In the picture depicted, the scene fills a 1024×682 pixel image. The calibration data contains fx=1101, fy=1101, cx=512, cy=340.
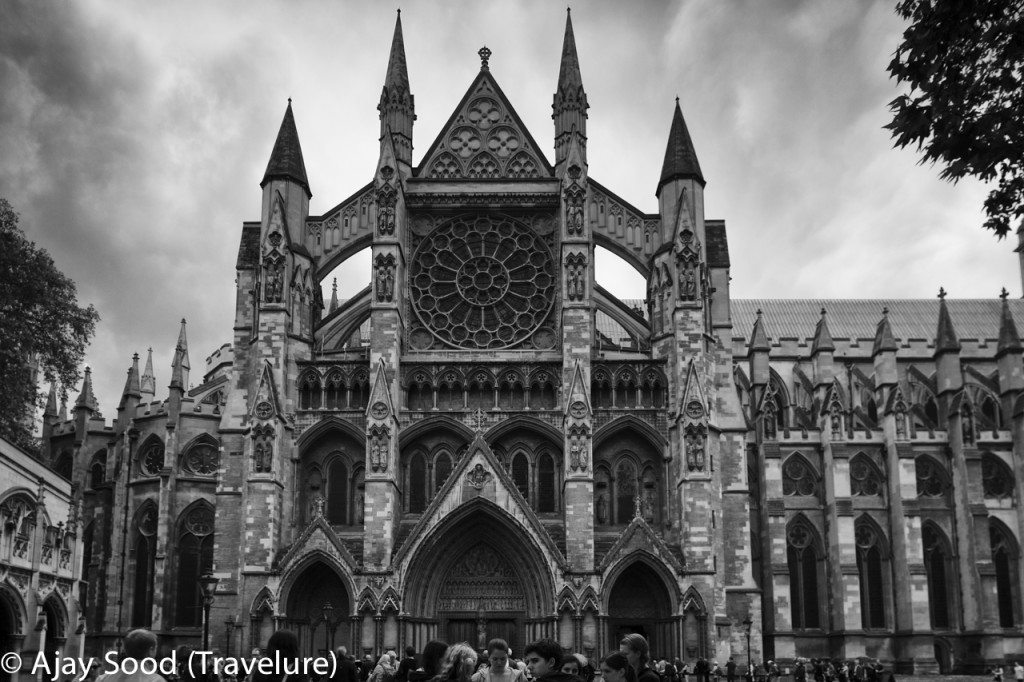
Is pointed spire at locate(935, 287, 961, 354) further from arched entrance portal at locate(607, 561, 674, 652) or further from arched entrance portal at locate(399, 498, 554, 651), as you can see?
arched entrance portal at locate(399, 498, 554, 651)

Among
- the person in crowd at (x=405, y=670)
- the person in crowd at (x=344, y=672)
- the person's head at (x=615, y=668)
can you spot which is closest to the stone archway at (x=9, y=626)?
the person in crowd at (x=405, y=670)

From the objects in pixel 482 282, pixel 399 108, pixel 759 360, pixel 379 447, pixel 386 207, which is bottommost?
pixel 379 447

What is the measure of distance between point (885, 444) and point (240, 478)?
29.7 m

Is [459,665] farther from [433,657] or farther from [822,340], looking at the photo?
[822,340]

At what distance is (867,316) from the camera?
64625 mm

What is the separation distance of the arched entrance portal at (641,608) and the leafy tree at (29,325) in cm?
2054

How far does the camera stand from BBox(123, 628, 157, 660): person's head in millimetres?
7871

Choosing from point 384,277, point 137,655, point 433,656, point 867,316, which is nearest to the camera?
point 137,655

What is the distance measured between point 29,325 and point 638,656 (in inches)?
1315

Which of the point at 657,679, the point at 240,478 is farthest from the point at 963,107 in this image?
the point at 240,478

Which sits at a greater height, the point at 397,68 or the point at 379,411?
the point at 397,68

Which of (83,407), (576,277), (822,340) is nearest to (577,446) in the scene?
(576,277)

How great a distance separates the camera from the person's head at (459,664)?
32.0ft

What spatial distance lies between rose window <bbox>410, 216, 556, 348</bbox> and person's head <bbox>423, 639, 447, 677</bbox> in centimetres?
2891
